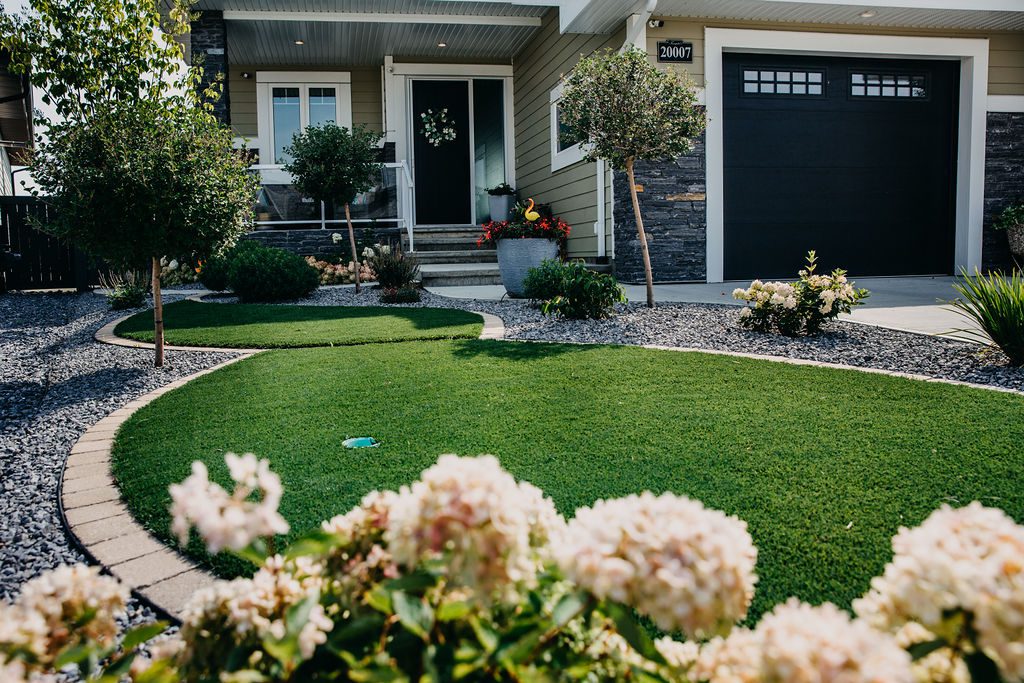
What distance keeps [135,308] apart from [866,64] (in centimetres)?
864

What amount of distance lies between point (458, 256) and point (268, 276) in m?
2.85

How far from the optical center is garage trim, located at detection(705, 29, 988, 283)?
8336mm

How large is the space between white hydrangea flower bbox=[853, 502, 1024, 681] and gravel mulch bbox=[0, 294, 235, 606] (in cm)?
167

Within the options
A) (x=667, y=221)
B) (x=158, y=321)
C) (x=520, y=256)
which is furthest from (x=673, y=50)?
(x=158, y=321)

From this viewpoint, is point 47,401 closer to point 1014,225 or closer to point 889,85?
point 889,85

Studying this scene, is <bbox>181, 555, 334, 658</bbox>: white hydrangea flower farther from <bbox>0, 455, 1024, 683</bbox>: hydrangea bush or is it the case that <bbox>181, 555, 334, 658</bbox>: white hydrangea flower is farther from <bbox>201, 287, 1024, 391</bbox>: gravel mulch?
<bbox>201, 287, 1024, 391</bbox>: gravel mulch

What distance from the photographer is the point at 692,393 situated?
363 cm

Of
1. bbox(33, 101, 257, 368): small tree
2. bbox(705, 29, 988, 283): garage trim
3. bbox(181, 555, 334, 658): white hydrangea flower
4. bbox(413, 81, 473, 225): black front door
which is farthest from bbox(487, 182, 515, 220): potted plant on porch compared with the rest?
bbox(181, 555, 334, 658): white hydrangea flower

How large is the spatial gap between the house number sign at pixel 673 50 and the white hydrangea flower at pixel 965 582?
8.08 m

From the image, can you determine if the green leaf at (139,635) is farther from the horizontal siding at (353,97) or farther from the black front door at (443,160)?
the black front door at (443,160)

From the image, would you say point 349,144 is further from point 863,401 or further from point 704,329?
point 863,401

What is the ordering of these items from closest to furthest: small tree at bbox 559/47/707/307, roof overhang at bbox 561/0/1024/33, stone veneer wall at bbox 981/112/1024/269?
small tree at bbox 559/47/707/307, roof overhang at bbox 561/0/1024/33, stone veneer wall at bbox 981/112/1024/269

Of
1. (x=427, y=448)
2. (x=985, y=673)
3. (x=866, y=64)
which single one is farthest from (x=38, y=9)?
(x=866, y=64)

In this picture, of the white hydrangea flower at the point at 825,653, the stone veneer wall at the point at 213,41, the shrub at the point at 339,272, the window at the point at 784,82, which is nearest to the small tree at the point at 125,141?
the white hydrangea flower at the point at 825,653
